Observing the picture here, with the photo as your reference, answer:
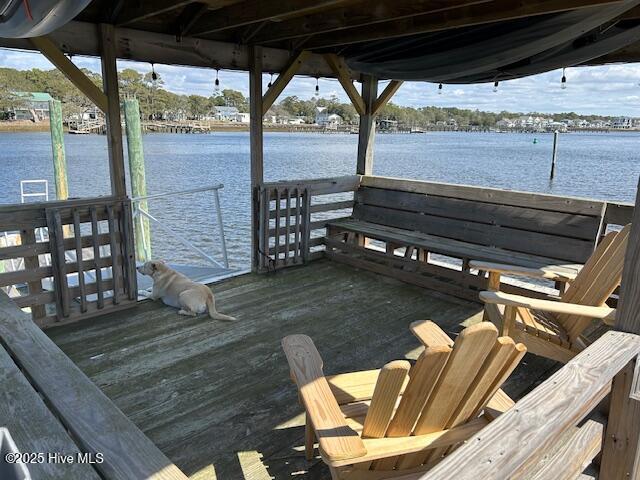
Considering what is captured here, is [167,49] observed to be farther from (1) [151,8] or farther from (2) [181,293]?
(2) [181,293]

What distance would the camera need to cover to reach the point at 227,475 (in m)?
2.01

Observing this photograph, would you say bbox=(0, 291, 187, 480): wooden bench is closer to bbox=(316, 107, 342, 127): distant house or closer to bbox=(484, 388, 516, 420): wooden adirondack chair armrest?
bbox=(484, 388, 516, 420): wooden adirondack chair armrest

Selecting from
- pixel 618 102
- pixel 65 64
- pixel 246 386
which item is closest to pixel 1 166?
pixel 65 64

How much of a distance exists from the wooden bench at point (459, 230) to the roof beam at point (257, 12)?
2228 millimetres

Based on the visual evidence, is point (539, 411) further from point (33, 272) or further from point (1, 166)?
point (1, 166)

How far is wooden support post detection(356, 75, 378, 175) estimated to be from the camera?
5168mm

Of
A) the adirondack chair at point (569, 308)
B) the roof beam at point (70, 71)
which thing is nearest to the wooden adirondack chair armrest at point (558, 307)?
the adirondack chair at point (569, 308)

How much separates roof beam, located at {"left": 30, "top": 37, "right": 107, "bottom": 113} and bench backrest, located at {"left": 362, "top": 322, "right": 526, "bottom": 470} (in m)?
3.27

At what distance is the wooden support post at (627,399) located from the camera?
136 cm

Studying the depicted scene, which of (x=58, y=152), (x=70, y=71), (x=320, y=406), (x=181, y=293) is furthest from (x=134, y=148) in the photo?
(x=320, y=406)

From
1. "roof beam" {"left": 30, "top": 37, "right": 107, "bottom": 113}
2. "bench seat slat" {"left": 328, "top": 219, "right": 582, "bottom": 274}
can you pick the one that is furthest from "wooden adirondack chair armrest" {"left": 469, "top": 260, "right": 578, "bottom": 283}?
"roof beam" {"left": 30, "top": 37, "right": 107, "bottom": 113}

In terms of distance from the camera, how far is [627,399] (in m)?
1.42

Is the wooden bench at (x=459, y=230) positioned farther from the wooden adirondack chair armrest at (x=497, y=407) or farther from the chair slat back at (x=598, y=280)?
the wooden adirondack chair armrest at (x=497, y=407)

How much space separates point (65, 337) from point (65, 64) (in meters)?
1.98
